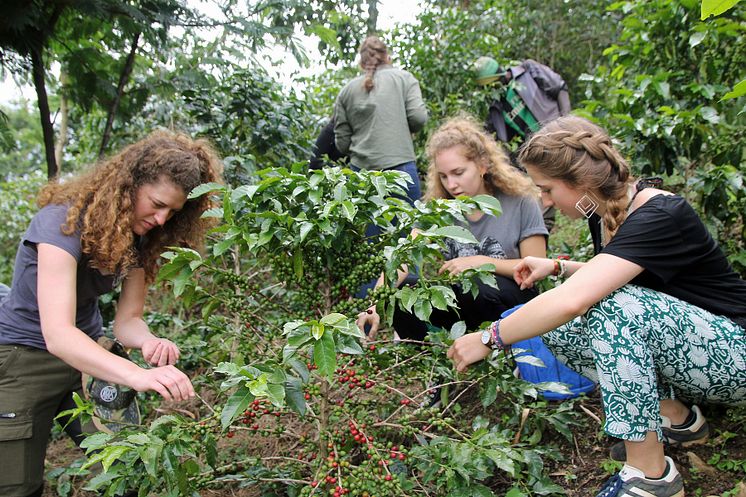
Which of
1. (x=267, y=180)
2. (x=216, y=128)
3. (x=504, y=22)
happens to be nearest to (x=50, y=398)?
(x=267, y=180)

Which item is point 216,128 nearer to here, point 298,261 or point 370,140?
point 370,140

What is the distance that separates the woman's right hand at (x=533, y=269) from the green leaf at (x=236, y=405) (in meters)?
1.26

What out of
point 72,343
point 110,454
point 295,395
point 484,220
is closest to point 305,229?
point 295,395

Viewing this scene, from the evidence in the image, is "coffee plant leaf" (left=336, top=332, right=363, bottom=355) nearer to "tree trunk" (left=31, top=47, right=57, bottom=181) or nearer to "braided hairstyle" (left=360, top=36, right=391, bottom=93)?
"tree trunk" (left=31, top=47, right=57, bottom=181)

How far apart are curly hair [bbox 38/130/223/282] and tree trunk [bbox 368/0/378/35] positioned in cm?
368

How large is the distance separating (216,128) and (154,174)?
1.71 meters

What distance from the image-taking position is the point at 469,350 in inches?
74.4

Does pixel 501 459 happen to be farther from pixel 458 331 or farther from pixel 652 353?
pixel 652 353

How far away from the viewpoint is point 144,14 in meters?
2.94

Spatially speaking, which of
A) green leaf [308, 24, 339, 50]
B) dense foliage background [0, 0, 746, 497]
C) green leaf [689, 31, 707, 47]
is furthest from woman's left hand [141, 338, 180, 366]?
green leaf [689, 31, 707, 47]

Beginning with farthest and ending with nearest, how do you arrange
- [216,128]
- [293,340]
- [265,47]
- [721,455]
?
1. [216,128]
2. [265,47]
3. [721,455]
4. [293,340]

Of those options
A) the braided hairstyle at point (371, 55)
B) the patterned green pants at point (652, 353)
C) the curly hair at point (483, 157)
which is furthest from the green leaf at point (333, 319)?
the braided hairstyle at point (371, 55)

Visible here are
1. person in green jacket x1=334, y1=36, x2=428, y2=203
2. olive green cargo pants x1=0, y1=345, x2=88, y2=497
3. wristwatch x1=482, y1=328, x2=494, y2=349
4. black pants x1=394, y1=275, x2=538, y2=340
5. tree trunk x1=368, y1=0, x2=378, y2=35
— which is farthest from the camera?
tree trunk x1=368, y1=0, x2=378, y2=35

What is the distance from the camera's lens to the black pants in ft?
8.59
